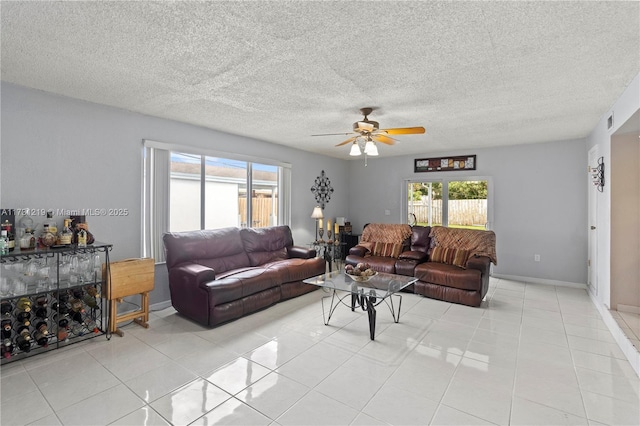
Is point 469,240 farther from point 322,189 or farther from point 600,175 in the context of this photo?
point 322,189

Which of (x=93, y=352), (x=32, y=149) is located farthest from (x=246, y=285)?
(x=32, y=149)

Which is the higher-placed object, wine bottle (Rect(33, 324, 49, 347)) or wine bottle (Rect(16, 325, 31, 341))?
wine bottle (Rect(16, 325, 31, 341))

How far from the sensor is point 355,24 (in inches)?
69.9

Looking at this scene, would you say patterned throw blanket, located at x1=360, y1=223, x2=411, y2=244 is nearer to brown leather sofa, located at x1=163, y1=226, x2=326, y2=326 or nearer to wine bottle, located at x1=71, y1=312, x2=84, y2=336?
brown leather sofa, located at x1=163, y1=226, x2=326, y2=326

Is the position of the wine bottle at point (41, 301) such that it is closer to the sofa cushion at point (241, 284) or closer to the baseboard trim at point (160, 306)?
the baseboard trim at point (160, 306)

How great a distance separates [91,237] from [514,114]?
190 inches

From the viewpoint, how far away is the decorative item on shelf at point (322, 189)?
6.49 meters

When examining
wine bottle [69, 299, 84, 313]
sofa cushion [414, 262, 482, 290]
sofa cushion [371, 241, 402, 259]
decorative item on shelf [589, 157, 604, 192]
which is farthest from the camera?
sofa cushion [371, 241, 402, 259]

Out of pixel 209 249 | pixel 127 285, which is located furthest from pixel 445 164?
pixel 127 285

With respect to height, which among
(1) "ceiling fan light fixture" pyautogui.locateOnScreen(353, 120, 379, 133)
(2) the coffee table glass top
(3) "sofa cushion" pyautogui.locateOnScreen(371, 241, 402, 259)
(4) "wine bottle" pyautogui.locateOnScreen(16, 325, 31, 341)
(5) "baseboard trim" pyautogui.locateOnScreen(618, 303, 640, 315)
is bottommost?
(5) "baseboard trim" pyautogui.locateOnScreen(618, 303, 640, 315)

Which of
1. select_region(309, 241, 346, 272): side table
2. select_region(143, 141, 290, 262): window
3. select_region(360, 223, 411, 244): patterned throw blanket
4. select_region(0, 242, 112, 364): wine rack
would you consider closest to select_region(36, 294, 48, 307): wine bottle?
select_region(0, 242, 112, 364): wine rack

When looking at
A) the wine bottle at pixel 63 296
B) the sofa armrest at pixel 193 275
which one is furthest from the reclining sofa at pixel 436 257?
the wine bottle at pixel 63 296

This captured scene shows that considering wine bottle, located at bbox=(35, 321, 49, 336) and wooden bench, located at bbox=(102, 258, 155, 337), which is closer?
wine bottle, located at bbox=(35, 321, 49, 336)

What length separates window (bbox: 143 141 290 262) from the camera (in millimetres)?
3760
